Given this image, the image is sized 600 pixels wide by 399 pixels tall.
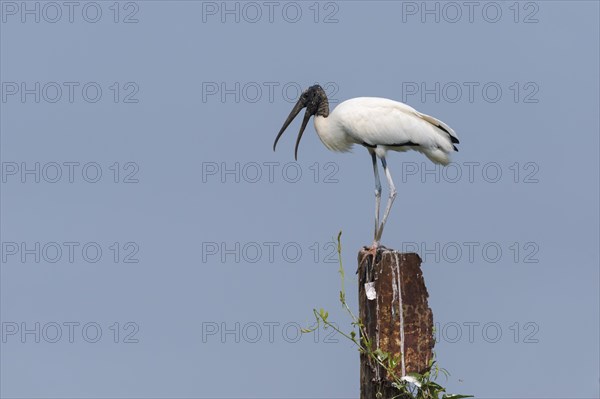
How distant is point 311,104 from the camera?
13.4 meters

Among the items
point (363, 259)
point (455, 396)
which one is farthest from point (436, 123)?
point (455, 396)

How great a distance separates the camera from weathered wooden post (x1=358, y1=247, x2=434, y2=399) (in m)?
8.89

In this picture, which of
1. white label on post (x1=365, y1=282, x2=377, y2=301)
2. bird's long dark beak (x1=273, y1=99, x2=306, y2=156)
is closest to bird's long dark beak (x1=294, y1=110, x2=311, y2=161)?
bird's long dark beak (x1=273, y1=99, x2=306, y2=156)

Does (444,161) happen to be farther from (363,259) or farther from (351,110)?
(363,259)

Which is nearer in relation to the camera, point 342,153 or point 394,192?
point 394,192

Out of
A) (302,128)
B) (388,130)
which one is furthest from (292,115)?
(388,130)

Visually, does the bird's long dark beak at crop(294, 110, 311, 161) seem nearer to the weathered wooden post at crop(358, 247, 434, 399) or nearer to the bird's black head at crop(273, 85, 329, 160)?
the bird's black head at crop(273, 85, 329, 160)

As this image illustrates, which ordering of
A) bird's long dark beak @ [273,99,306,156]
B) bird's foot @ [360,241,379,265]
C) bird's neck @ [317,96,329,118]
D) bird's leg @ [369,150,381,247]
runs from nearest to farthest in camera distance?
bird's foot @ [360,241,379,265]
bird's leg @ [369,150,381,247]
bird's neck @ [317,96,329,118]
bird's long dark beak @ [273,99,306,156]

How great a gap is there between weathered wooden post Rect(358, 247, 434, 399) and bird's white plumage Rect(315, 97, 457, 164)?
367 cm

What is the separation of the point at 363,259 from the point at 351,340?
2.84 ft

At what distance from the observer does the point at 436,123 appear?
41.1ft

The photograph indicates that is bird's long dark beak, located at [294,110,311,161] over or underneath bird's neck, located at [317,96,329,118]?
underneath

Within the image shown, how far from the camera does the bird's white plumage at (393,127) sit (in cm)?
1251

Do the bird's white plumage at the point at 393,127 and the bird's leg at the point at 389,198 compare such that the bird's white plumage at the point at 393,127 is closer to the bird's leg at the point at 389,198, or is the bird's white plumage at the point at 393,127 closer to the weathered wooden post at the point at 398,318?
the bird's leg at the point at 389,198
